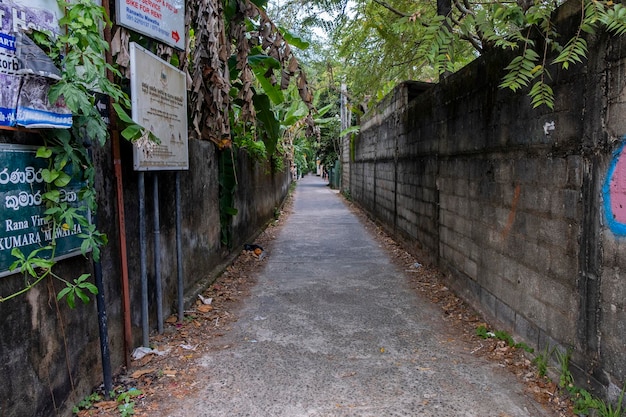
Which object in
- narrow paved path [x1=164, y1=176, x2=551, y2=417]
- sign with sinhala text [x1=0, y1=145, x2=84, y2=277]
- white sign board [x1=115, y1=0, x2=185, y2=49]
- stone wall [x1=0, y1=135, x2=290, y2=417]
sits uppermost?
white sign board [x1=115, y1=0, x2=185, y2=49]

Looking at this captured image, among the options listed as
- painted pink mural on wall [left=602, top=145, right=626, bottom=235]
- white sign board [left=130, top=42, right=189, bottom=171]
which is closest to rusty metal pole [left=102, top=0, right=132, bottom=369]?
white sign board [left=130, top=42, right=189, bottom=171]

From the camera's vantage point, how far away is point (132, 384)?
3.23 m

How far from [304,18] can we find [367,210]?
7.54 m

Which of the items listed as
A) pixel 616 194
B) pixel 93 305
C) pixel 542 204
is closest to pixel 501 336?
pixel 542 204

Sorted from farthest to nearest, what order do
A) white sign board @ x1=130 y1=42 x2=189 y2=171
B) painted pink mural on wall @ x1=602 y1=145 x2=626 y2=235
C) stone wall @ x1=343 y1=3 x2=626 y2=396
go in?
white sign board @ x1=130 y1=42 x2=189 y2=171
stone wall @ x1=343 y1=3 x2=626 y2=396
painted pink mural on wall @ x1=602 y1=145 x2=626 y2=235

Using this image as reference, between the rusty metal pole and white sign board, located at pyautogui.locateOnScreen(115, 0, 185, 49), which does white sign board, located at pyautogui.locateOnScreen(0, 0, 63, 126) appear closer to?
the rusty metal pole

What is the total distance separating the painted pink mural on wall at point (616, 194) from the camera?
8.36ft

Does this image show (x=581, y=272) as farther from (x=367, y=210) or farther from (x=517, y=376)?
(x=367, y=210)

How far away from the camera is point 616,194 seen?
8.53ft

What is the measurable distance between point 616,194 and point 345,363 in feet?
7.50

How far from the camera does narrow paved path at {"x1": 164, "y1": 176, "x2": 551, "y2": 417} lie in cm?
298

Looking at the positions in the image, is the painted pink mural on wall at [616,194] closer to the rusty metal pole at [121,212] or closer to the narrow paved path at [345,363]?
the narrow paved path at [345,363]

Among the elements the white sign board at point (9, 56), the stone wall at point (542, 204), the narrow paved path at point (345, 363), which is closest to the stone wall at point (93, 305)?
the white sign board at point (9, 56)

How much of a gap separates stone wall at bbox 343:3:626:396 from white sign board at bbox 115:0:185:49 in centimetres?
305
